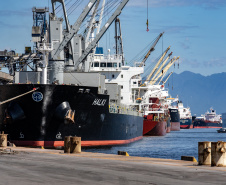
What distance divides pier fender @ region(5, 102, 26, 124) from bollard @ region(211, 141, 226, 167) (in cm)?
2733

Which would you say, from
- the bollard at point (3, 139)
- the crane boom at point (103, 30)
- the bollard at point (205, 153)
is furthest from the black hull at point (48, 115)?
the bollard at point (205, 153)

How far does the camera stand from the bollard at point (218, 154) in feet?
62.0

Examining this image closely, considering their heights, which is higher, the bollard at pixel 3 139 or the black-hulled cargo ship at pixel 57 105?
the black-hulled cargo ship at pixel 57 105

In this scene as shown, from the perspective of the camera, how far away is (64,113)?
43.6m

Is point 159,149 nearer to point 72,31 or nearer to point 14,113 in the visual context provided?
point 72,31

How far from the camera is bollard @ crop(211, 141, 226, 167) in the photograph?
1889 centimetres

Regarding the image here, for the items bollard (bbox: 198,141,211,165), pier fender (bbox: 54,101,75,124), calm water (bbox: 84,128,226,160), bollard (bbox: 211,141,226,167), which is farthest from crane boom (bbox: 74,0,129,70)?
bollard (bbox: 211,141,226,167)

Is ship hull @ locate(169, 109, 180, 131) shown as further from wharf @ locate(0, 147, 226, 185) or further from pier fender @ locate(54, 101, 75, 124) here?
wharf @ locate(0, 147, 226, 185)

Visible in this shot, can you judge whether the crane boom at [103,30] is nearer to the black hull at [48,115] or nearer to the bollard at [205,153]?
the black hull at [48,115]

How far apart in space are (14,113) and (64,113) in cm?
466

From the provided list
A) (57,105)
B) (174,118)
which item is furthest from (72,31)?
(174,118)

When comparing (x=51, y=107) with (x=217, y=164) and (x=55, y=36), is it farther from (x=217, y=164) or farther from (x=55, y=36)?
(x=217, y=164)

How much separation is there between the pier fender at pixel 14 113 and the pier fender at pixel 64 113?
123 inches

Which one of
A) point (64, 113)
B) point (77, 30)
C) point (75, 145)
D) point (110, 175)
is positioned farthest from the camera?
point (77, 30)
